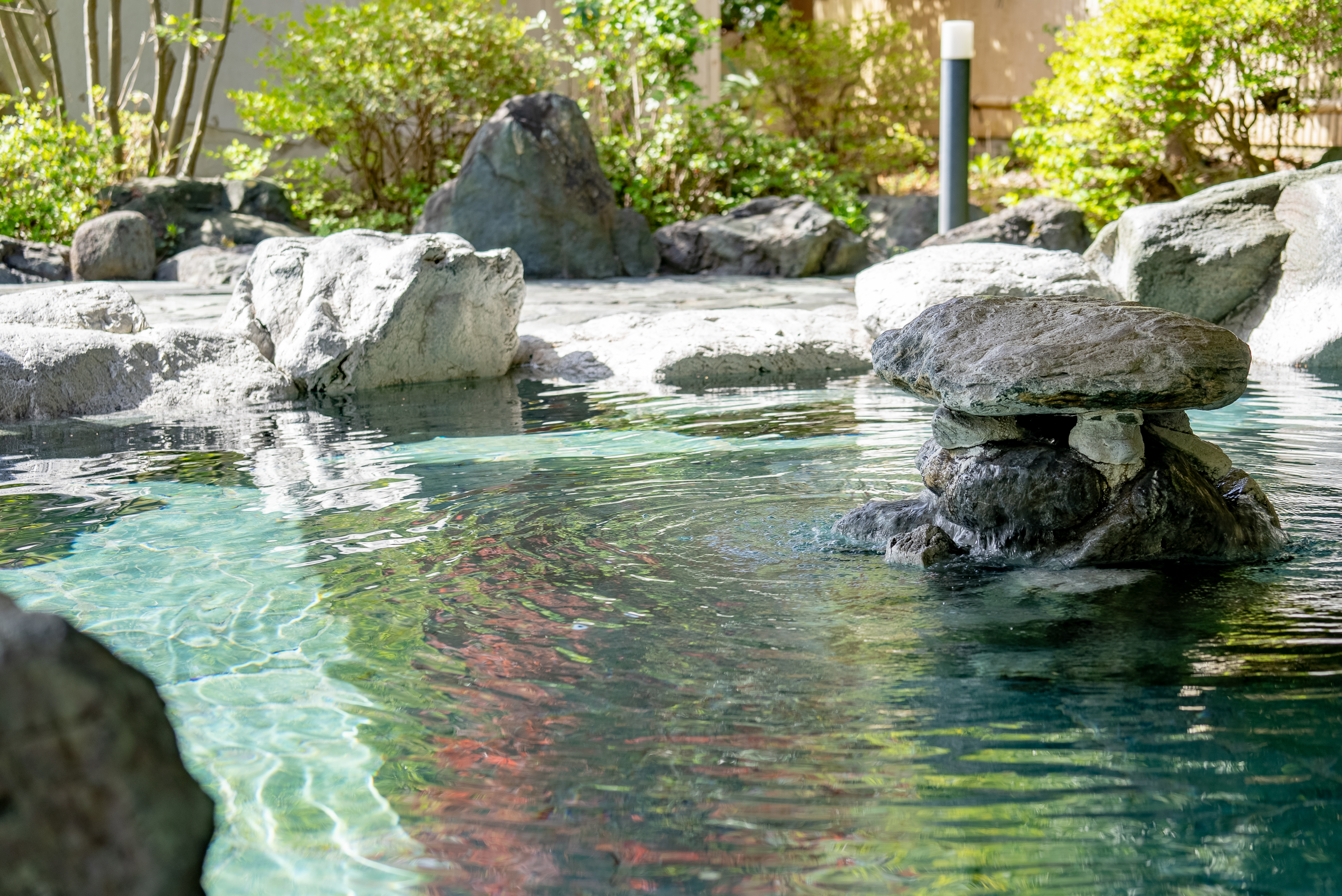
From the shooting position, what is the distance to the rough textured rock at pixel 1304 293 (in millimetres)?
9156

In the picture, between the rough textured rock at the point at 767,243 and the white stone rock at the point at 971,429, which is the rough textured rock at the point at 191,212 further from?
the white stone rock at the point at 971,429

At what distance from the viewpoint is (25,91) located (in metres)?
14.4

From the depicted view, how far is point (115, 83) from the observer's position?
49.5 ft

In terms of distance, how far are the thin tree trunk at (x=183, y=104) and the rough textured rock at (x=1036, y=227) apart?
29.3ft

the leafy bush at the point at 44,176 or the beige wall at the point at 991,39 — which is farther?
the beige wall at the point at 991,39

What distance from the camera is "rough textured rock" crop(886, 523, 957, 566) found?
4352 millimetres

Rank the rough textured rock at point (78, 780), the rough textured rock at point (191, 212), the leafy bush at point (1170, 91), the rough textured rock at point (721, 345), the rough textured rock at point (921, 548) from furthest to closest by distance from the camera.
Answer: the rough textured rock at point (191, 212)
the leafy bush at point (1170, 91)
the rough textured rock at point (721, 345)
the rough textured rock at point (921, 548)
the rough textured rock at point (78, 780)

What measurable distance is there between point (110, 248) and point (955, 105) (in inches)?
341

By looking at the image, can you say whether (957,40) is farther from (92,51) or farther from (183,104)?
(92,51)

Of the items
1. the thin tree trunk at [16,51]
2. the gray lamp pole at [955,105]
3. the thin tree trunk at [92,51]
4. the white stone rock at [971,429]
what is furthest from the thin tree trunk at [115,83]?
the white stone rock at [971,429]

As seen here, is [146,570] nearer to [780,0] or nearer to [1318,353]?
[1318,353]

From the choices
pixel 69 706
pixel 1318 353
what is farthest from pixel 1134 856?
pixel 1318 353

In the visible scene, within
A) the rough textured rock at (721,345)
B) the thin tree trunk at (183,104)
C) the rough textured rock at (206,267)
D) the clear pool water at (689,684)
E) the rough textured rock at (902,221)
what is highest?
the thin tree trunk at (183,104)

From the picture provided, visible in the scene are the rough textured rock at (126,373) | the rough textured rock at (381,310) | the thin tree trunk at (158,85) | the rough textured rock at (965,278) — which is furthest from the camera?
the thin tree trunk at (158,85)
